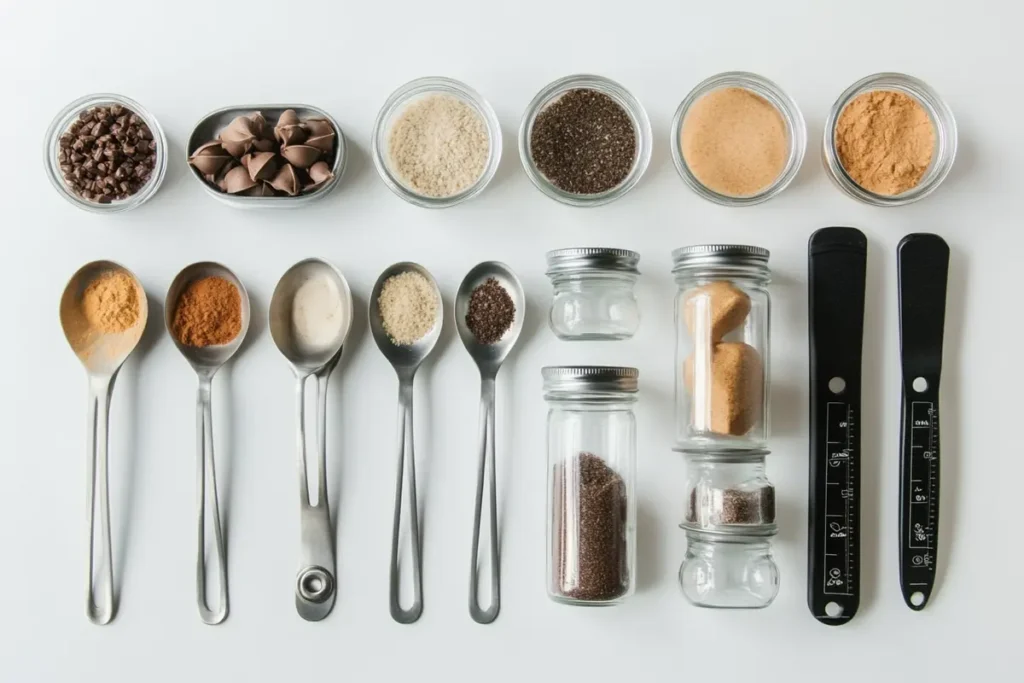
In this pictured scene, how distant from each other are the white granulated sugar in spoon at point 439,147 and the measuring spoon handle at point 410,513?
357 mm

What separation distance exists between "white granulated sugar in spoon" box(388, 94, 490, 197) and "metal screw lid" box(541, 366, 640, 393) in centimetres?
38

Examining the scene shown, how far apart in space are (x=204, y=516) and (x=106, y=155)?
68cm

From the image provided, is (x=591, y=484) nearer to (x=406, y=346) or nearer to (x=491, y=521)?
(x=491, y=521)

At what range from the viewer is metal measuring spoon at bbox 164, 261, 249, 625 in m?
1.49

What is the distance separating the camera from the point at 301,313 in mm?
1511

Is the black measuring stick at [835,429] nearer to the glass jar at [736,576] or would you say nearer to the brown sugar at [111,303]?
the glass jar at [736,576]

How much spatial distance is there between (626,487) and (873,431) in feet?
1.52

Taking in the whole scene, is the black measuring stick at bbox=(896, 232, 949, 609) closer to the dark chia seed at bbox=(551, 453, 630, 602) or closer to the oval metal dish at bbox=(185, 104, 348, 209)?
the dark chia seed at bbox=(551, 453, 630, 602)

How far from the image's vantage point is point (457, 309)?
1488 mm

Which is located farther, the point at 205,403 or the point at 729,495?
the point at 205,403

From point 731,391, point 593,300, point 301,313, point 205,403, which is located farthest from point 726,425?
point 205,403

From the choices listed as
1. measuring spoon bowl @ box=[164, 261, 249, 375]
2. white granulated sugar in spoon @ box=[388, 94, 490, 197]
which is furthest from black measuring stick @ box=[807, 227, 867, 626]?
measuring spoon bowl @ box=[164, 261, 249, 375]

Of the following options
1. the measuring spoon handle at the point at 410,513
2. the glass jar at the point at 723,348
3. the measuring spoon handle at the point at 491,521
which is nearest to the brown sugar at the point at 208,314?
the measuring spoon handle at the point at 410,513

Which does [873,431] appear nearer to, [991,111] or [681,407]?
[681,407]
